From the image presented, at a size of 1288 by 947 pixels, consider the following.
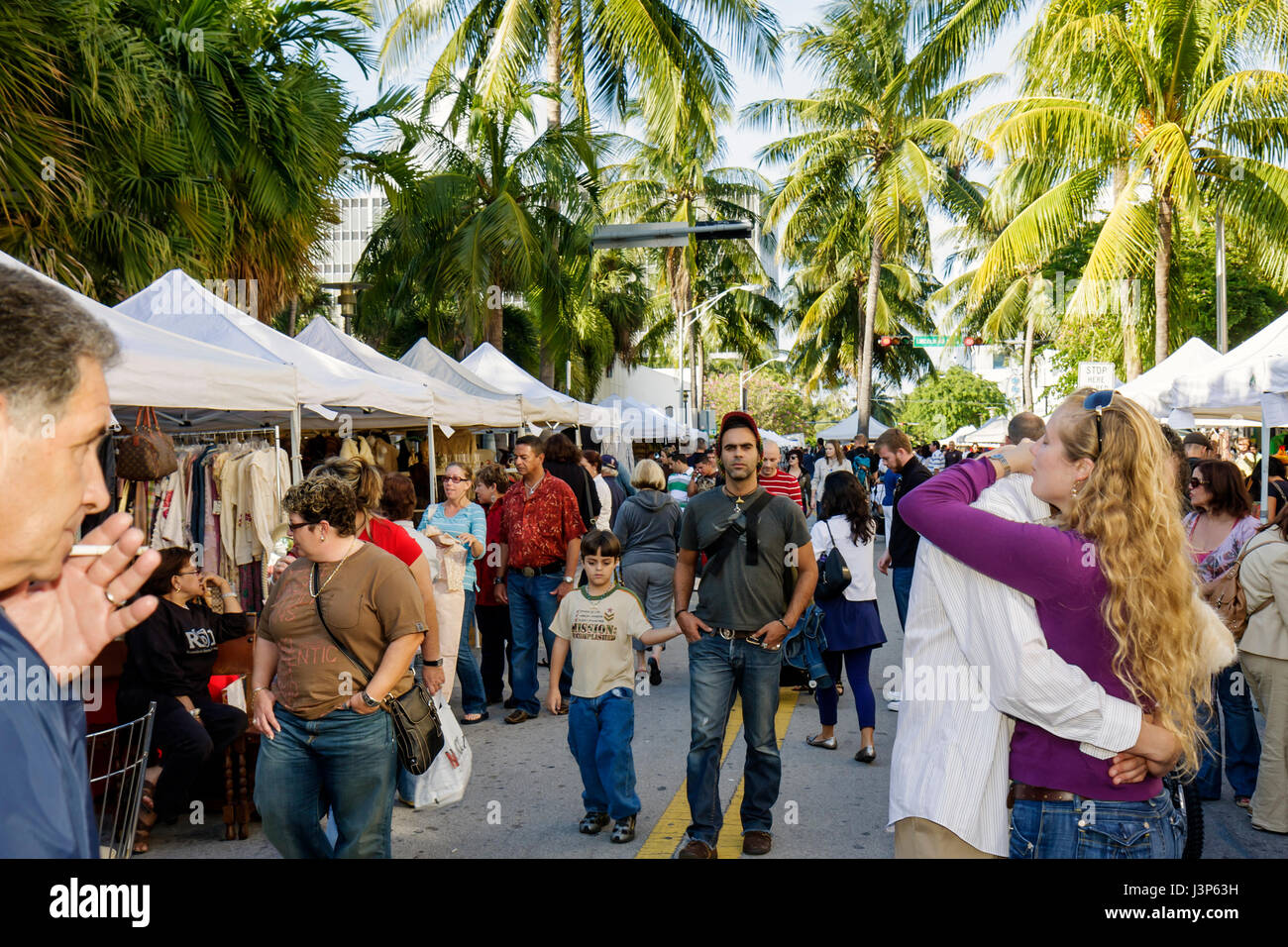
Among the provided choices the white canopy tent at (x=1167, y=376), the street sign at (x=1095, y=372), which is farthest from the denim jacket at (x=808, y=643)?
the street sign at (x=1095, y=372)

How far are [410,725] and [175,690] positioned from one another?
85.1 inches

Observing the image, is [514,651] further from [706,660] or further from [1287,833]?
[1287,833]

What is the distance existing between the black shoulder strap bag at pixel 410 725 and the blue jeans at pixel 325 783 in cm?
11

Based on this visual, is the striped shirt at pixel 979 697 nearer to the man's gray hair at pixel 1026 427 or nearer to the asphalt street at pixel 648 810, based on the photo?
the man's gray hair at pixel 1026 427

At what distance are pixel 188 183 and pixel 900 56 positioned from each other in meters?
26.5

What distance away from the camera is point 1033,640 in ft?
7.60

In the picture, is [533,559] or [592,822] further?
[533,559]

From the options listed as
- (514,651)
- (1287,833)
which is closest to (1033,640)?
(1287,833)

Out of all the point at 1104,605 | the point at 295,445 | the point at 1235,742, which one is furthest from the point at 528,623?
the point at 1104,605

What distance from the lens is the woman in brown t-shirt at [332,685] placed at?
367 cm

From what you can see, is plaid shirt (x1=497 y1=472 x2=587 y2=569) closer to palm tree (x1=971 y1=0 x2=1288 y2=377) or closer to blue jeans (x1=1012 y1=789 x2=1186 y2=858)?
blue jeans (x1=1012 y1=789 x2=1186 y2=858)

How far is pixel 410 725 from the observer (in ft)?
12.5

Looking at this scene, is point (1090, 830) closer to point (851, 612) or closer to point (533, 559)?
point (851, 612)

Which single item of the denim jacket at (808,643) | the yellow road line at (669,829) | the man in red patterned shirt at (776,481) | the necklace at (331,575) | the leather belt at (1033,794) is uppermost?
the man in red patterned shirt at (776,481)
